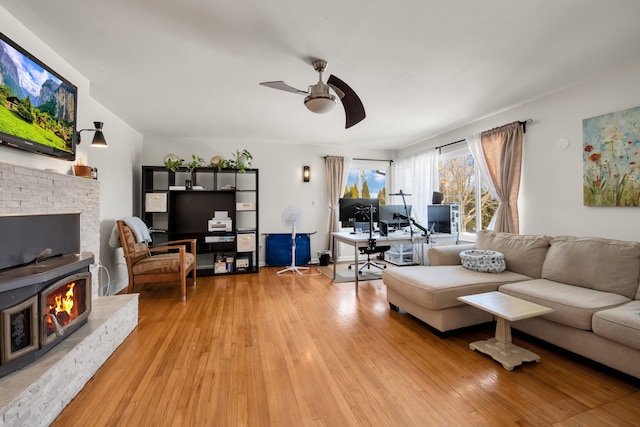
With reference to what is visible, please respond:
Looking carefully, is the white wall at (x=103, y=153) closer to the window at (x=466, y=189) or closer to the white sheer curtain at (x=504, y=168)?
the white sheer curtain at (x=504, y=168)

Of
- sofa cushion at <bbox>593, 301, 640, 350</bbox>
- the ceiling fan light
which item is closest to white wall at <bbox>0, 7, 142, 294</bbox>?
the ceiling fan light

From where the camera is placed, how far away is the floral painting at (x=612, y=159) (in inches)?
97.3

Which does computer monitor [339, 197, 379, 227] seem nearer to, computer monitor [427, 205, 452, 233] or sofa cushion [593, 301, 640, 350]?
computer monitor [427, 205, 452, 233]

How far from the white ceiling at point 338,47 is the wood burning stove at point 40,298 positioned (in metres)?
1.41

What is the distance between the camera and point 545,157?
3172 millimetres

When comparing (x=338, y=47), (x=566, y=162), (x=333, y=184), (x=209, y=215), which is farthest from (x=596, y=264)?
(x=209, y=215)

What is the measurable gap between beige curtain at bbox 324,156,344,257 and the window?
6.22ft

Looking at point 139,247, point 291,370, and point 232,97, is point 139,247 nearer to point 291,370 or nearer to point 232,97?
point 232,97

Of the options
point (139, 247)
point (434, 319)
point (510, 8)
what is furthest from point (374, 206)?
point (139, 247)

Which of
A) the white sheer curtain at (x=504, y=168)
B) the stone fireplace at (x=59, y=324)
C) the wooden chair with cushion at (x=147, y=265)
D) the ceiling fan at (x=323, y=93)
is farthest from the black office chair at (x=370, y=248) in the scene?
the stone fireplace at (x=59, y=324)

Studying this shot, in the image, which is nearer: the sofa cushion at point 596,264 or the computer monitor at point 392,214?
the sofa cushion at point 596,264

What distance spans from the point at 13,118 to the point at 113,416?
193 cm

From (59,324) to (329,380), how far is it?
1.76 m

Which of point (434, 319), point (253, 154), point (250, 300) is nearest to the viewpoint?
point (434, 319)
